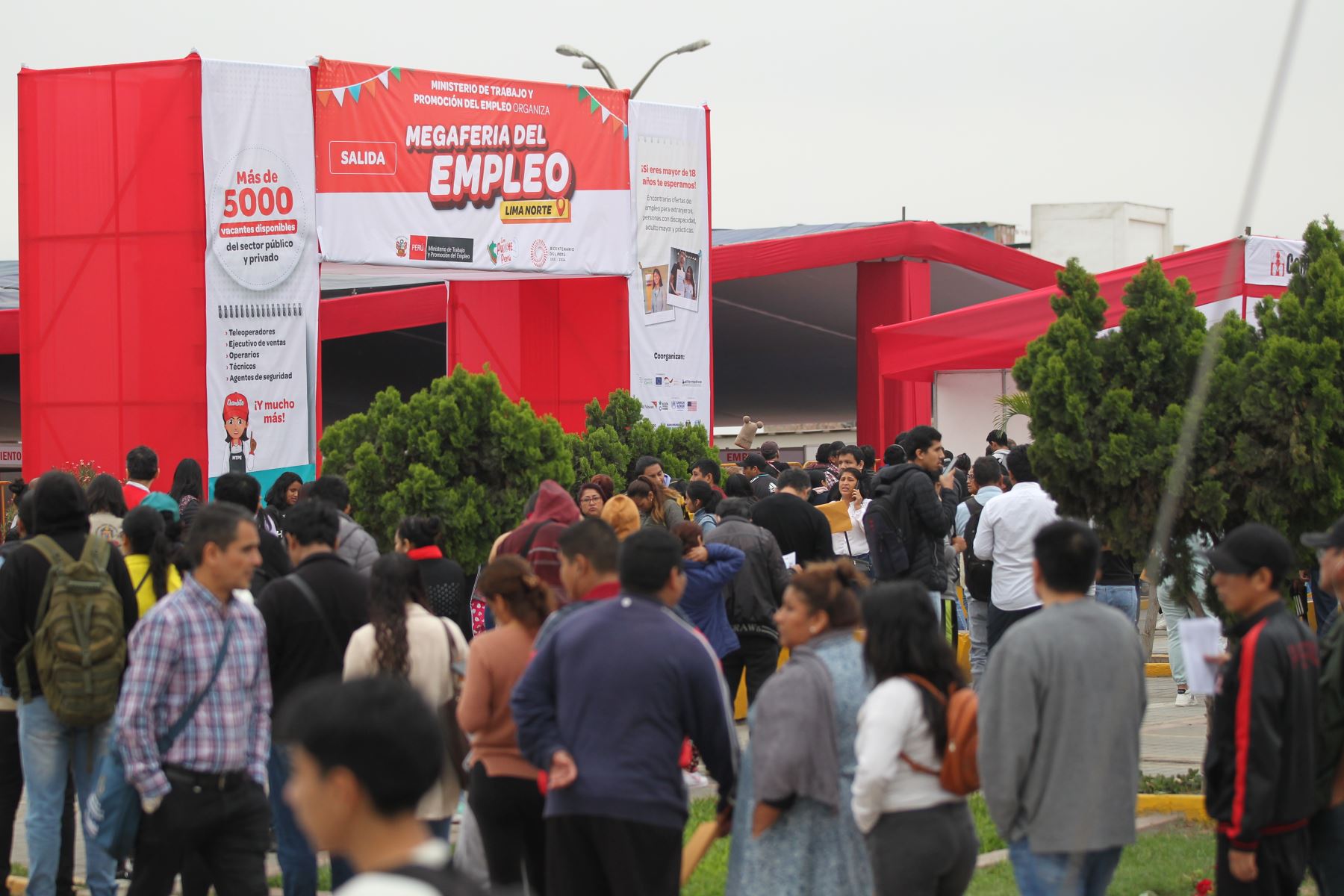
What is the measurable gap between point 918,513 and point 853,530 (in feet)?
5.80

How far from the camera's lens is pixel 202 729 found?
198 inches

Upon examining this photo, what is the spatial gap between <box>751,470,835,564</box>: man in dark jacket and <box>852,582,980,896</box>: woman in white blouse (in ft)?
15.9

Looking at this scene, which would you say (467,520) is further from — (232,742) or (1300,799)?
(1300,799)

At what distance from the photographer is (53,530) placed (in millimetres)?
6090

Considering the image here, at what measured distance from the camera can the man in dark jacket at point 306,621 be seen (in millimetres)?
5996

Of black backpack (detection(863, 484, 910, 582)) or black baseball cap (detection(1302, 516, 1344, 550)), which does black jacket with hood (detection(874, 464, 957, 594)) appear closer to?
black backpack (detection(863, 484, 910, 582))

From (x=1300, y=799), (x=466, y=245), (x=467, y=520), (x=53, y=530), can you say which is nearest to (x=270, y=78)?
(x=466, y=245)

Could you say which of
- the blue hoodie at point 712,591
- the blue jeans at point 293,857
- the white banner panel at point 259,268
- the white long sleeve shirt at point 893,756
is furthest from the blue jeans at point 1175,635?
the white banner panel at point 259,268

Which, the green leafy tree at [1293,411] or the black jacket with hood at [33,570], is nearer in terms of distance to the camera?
the black jacket with hood at [33,570]

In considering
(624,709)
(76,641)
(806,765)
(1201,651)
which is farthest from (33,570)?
(1201,651)

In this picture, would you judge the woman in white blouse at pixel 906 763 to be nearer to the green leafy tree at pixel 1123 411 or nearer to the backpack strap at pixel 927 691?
the backpack strap at pixel 927 691

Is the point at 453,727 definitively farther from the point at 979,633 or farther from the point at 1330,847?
the point at 979,633

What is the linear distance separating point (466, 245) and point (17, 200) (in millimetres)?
5459

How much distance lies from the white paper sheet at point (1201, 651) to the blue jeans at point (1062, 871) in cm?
61
